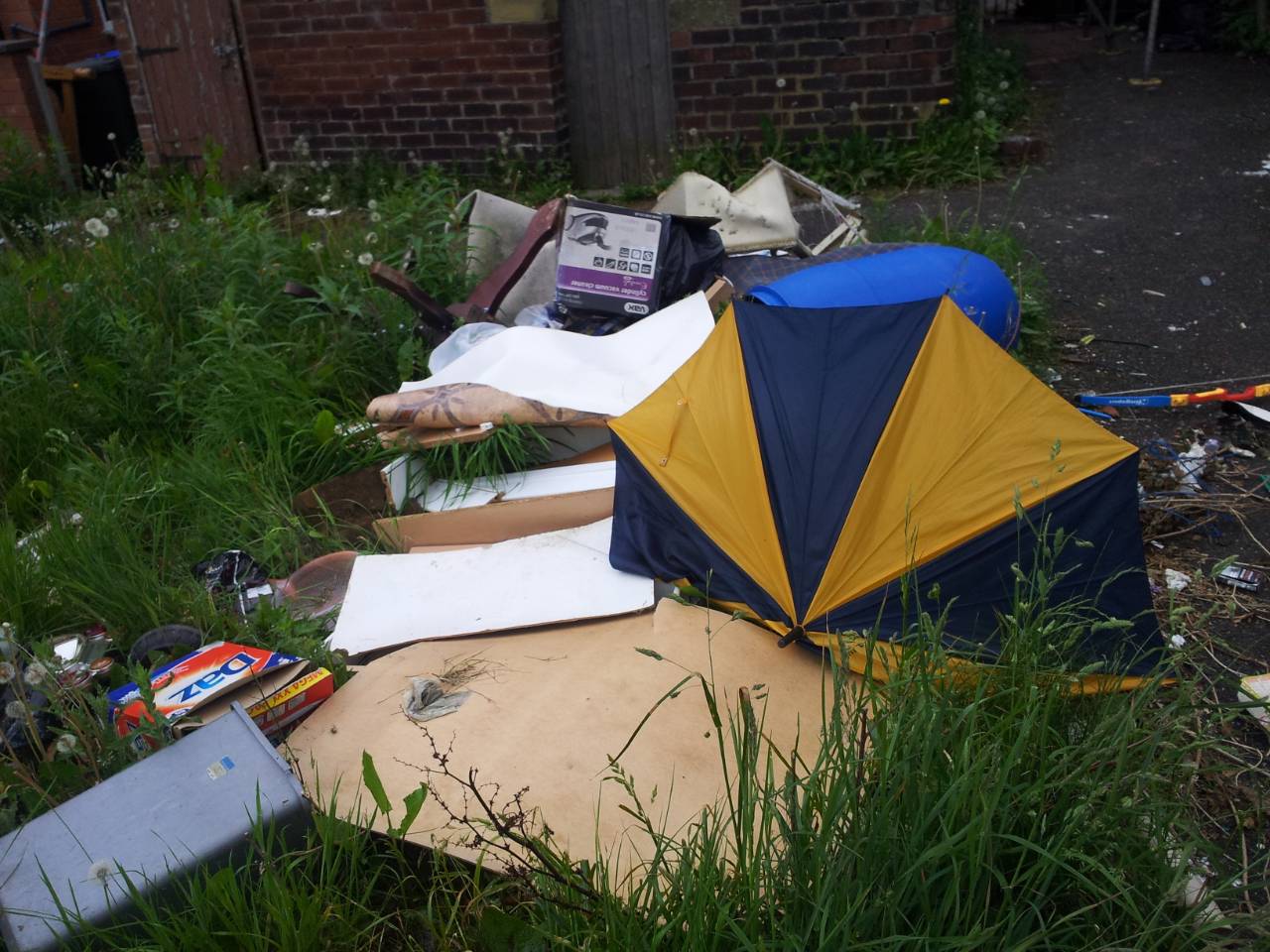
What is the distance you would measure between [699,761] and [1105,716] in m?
0.83

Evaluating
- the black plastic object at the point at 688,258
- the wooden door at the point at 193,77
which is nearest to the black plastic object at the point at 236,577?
the black plastic object at the point at 688,258

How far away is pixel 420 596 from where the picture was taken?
3.16 meters

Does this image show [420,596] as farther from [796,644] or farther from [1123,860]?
[1123,860]

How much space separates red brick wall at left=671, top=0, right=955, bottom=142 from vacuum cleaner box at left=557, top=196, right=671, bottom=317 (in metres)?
2.99

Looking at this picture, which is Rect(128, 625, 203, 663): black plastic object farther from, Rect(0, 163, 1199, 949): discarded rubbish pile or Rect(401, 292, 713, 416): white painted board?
Rect(401, 292, 713, 416): white painted board

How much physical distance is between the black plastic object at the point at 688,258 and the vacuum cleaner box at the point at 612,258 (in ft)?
0.20

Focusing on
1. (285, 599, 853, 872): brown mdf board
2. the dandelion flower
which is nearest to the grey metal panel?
the dandelion flower

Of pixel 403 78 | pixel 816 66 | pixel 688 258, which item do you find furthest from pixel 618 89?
pixel 688 258

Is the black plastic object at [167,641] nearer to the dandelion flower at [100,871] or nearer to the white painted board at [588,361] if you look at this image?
the dandelion flower at [100,871]

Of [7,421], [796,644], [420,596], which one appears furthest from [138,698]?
[7,421]

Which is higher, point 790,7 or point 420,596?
point 790,7

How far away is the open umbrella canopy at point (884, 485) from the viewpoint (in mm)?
2564

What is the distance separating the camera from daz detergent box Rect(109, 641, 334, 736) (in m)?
2.54

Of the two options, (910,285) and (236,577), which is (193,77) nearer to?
(236,577)
